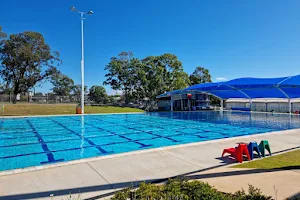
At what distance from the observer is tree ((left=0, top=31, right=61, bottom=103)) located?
30141 mm

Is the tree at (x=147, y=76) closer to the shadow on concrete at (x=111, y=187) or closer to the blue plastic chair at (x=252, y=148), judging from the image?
the blue plastic chair at (x=252, y=148)

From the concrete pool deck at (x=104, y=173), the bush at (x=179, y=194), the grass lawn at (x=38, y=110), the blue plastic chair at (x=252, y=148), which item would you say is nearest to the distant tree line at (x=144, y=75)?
the grass lawn at (x=38, y=110)

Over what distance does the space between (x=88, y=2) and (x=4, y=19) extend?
12849 millimetres

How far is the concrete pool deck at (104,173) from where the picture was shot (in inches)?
139

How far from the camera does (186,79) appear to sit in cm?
3253

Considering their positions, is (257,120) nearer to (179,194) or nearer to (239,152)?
(239,152)

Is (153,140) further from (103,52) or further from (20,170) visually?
(103,52)

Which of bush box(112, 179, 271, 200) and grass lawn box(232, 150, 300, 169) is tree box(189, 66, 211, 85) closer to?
grass lawn box(232, 150, 300, 169)

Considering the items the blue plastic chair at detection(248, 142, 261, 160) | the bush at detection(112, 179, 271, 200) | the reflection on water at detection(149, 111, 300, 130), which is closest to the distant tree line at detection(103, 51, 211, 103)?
the reflection on water at detection(149, 111, 300, 130)

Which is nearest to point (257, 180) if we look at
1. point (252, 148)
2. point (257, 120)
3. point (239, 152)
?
point (239, 152)

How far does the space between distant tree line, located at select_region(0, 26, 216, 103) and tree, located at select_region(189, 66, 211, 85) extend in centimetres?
665

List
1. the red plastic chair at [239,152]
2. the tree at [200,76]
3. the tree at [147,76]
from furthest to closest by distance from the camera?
the tree at [200,76], the tree at [147,76], the red plastic chair at [239,152]

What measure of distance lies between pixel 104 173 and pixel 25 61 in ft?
111

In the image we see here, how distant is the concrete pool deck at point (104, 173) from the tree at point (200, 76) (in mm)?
33437
